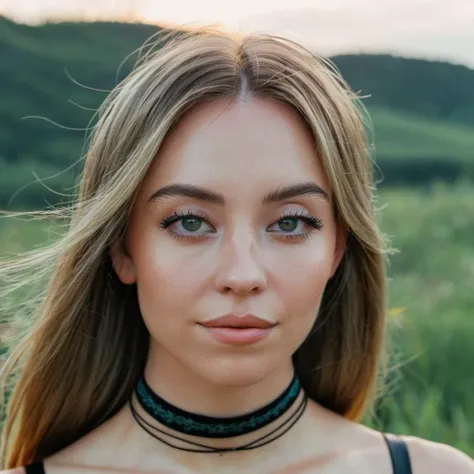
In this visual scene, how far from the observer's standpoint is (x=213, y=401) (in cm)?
172

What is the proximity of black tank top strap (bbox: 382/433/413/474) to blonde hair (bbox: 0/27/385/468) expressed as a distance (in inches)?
9.5

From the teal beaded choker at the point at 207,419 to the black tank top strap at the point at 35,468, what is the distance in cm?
24

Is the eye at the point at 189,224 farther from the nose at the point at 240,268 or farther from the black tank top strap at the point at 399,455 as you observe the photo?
the black tank top strap at the point at 399,455

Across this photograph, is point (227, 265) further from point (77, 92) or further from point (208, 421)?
point (77, 92)

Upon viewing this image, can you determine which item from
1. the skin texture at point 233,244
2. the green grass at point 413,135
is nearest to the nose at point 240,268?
the skin texture at point 233,244

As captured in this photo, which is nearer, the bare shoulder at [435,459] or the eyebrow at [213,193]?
the eyebrow at [213,193]

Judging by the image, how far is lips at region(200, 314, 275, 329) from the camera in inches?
60.4

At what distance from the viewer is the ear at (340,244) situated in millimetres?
1794

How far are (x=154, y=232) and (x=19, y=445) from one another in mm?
634

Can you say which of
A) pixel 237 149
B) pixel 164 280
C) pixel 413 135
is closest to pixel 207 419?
pixel 164 280

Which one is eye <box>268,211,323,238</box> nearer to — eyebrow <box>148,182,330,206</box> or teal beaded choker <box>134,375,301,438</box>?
eyebrow <box>148,182,330,206</box>

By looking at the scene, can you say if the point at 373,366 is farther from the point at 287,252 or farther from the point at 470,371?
the point at 470,371

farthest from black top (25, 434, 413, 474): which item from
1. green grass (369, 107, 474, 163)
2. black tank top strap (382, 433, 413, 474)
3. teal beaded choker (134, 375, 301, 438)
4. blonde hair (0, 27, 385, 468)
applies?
green grass (369, 107, 474, 163)

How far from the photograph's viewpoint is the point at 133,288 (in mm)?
1910
